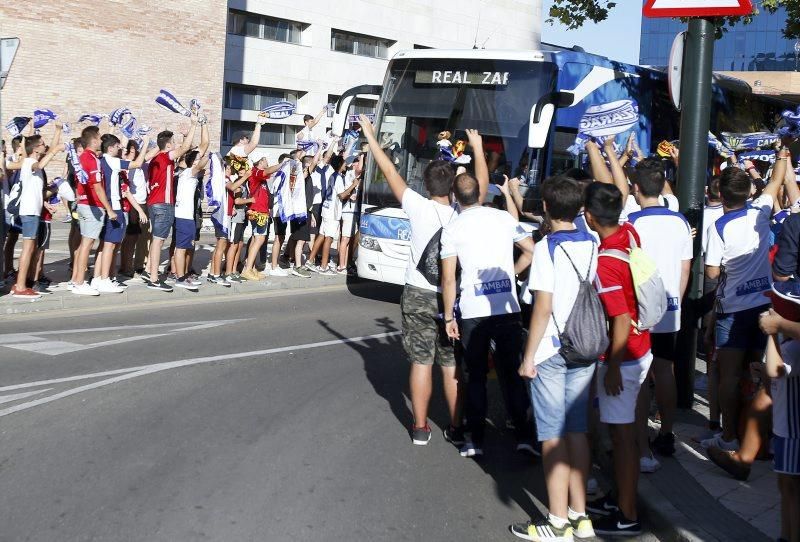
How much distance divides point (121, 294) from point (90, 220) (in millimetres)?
1010

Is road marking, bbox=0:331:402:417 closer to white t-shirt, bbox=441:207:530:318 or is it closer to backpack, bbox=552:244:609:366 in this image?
white t-shirt, bbox=441:207:530:318

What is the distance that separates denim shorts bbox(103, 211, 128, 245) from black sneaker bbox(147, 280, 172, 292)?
849 millimetres

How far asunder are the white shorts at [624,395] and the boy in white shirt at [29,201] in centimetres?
835

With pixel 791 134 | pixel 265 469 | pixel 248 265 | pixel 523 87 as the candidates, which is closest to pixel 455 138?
pixel 523 87

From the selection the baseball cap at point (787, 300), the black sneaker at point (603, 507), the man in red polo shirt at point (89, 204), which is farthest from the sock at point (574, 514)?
the man in red polo shirt at point (89, 204)

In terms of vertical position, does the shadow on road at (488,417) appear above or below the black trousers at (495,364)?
below

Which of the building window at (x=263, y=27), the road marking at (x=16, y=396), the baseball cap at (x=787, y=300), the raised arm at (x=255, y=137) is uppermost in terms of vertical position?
the building window at (x=263, y=27)

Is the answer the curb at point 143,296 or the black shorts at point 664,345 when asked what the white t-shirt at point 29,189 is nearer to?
the curb at point 143,296

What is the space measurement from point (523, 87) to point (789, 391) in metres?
8.36

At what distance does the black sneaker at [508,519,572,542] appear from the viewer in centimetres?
512

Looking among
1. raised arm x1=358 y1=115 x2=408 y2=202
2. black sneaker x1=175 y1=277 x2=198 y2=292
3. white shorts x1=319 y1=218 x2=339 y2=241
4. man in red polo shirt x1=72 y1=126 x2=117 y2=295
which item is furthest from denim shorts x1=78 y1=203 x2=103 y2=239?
raised arm x1=358 y1=115 x2=408 y2=202

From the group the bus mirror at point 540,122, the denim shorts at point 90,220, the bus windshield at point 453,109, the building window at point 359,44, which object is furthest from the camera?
the building window at point 359,44

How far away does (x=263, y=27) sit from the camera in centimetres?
3762

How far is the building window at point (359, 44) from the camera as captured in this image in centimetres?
4047
